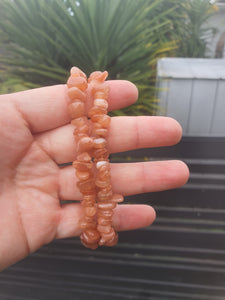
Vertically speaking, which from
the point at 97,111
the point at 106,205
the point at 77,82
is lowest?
the point at 106,205

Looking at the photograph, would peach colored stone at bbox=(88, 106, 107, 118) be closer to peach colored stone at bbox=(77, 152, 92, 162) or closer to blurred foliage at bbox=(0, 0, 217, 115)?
peach colored stone at bbox=(77, 152, 92, 162)

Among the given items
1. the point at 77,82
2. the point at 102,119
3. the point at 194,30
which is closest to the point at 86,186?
the point at 102,119

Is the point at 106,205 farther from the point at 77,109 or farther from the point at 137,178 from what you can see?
the point at 77,109

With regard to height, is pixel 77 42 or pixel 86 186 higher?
pixel 77 42

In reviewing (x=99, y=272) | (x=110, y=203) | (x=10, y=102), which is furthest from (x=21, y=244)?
(x=99, y=272)

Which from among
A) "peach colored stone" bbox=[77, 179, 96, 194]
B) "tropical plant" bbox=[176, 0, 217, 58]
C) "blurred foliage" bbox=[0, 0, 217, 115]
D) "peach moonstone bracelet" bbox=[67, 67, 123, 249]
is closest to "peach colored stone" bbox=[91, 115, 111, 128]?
"peach moonstone bracelet" bbox=[67, 67, 123, 249]

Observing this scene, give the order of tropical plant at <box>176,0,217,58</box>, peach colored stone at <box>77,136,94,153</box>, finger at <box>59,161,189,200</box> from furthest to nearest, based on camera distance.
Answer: tropical plant at <box>176,0,217,58</box>, finger at <box>59,161,189,200</box>, peach colored stone at <box>77,136,94,153</box>

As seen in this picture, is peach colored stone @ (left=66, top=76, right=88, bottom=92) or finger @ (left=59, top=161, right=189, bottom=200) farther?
finger @ (left=59, top=161, right=189, bottom=200)

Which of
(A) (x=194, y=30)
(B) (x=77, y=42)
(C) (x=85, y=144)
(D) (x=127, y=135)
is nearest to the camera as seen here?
(C) (x=85, y=144)

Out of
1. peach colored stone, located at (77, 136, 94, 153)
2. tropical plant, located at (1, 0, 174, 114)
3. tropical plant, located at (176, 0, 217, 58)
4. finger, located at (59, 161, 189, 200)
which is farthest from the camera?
tropical plant, located at (176, 0, 217, 58)
